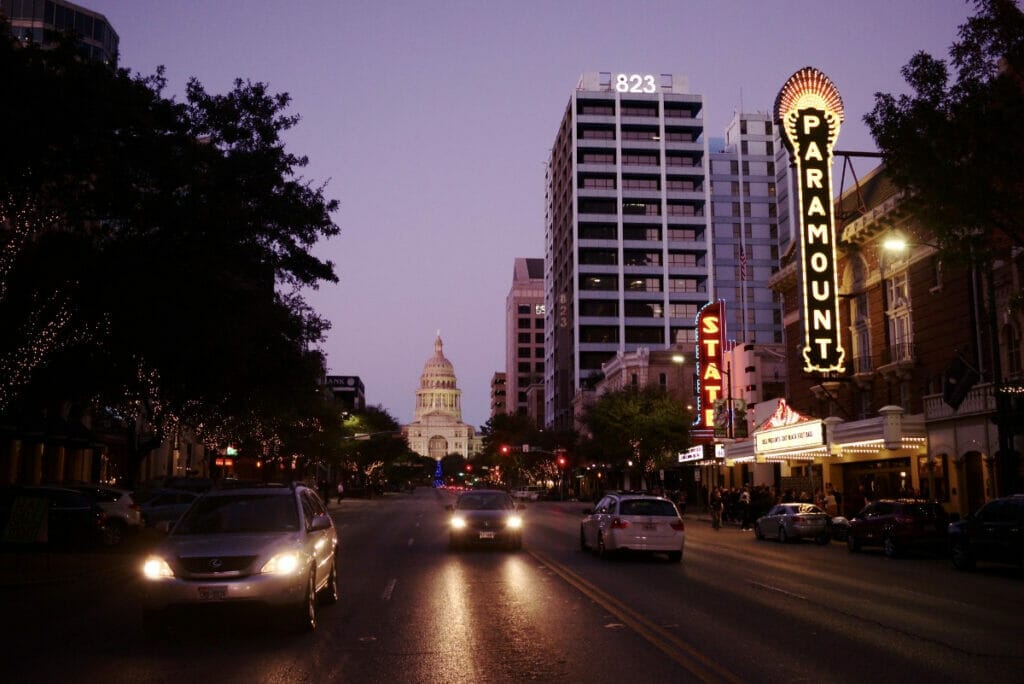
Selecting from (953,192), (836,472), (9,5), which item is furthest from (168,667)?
(9,5)

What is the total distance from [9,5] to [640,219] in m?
65.0

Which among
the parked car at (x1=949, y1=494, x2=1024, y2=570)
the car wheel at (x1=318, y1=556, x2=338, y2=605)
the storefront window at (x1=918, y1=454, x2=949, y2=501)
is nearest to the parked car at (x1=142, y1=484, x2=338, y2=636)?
the car wheel at (x1=318, y1=556, x2=338, y2=605)

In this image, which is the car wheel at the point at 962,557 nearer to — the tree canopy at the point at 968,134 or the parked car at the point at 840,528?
the tree canopy at the point at 968,134

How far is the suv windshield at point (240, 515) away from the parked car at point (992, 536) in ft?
47.8

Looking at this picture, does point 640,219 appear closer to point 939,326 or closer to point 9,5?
point 9,5

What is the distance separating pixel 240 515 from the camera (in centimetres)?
1123

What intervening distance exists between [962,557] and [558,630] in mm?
13458

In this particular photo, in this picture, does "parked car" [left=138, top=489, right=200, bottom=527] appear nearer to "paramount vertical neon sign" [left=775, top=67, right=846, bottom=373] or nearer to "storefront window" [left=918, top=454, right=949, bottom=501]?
"paramount vertical neon sign" [left=775, top=67, right=846, bottom=373]

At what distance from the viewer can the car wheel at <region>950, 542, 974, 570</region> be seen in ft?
66.0

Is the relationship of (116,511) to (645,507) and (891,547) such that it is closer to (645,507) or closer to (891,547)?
(645,507)

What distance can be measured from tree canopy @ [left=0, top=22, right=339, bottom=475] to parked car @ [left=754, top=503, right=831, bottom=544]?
1663 centimetres

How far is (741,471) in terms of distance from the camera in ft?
195

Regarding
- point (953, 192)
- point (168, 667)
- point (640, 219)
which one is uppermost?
point (640, 219)

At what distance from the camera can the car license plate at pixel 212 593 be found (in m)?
9.66
